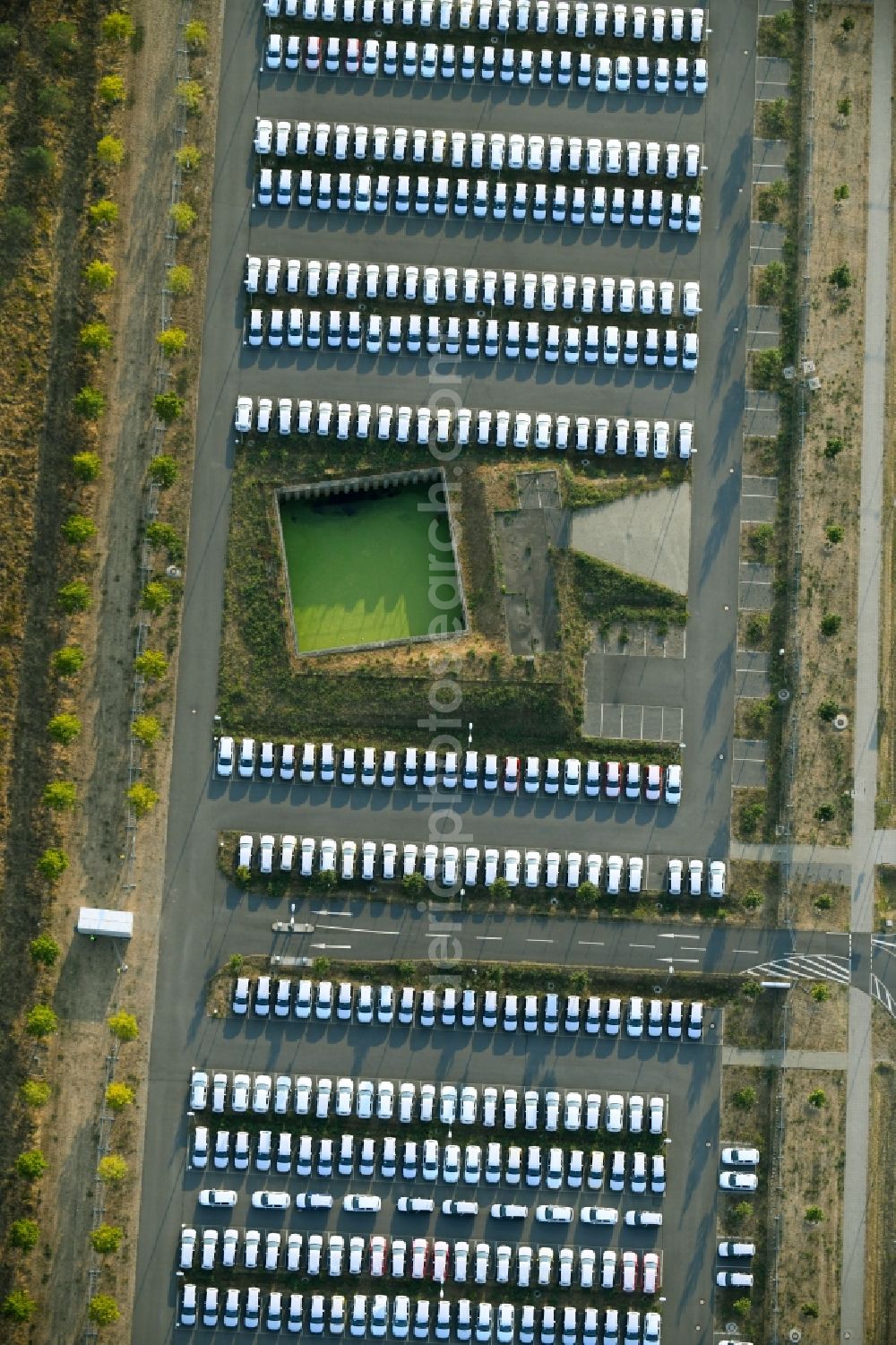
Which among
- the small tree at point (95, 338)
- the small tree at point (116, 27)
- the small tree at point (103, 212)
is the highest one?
the small tree at point (116, 27)

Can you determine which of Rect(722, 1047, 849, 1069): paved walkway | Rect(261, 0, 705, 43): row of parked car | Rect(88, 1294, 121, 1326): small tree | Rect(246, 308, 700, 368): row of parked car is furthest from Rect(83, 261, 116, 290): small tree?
Rect(88, 1294, 121, 1326): small tree

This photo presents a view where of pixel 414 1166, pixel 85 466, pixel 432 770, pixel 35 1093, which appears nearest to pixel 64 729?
pixel 85 466

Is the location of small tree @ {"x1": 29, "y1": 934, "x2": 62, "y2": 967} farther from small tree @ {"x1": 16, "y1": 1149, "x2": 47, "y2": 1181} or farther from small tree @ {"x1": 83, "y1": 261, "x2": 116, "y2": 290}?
small tree @ {"x1": 83, "y1": 261, "x2": 116, "y2": 290}

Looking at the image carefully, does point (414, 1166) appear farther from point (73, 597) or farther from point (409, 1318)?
point (73, 597)

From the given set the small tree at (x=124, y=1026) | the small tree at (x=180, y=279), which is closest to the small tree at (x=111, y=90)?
the small tree at (x=180, y=279)

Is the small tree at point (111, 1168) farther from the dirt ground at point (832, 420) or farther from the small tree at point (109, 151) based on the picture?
the small tree at point (109, 151)

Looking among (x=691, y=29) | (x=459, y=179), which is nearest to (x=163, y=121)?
(x=459, y=179)
